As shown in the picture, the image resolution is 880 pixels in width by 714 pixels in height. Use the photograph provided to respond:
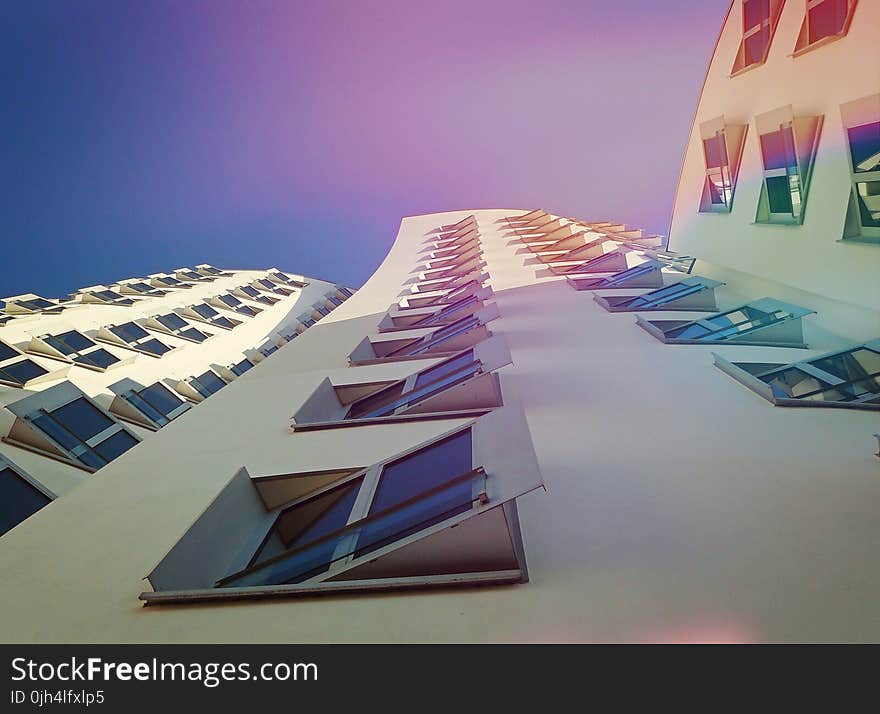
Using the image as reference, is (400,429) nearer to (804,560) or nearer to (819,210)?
(804,560)

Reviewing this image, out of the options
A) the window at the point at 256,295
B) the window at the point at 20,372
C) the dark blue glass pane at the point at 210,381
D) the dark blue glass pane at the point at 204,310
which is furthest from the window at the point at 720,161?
the window at the point at 256,295

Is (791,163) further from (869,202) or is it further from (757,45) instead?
(757,45)

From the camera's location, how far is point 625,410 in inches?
290

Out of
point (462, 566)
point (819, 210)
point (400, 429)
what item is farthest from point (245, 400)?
point (819, 210)

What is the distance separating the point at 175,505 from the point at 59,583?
130 cm

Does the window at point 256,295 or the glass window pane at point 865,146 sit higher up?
the glass window pane at point 865,146

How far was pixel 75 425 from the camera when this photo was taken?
12.5m

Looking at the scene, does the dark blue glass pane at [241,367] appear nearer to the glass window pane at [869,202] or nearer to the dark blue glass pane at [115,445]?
the dark blue glass pane at [115,445]

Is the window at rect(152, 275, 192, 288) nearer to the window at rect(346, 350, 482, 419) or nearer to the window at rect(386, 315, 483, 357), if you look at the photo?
the window at rect(386, 315, 483, 357)

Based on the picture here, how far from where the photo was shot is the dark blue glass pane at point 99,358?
19.8 m

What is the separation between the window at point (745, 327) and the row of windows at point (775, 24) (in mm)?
4603

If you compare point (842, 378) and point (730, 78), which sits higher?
point (730, 78)

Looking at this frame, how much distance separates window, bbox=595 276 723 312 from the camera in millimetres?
12891
